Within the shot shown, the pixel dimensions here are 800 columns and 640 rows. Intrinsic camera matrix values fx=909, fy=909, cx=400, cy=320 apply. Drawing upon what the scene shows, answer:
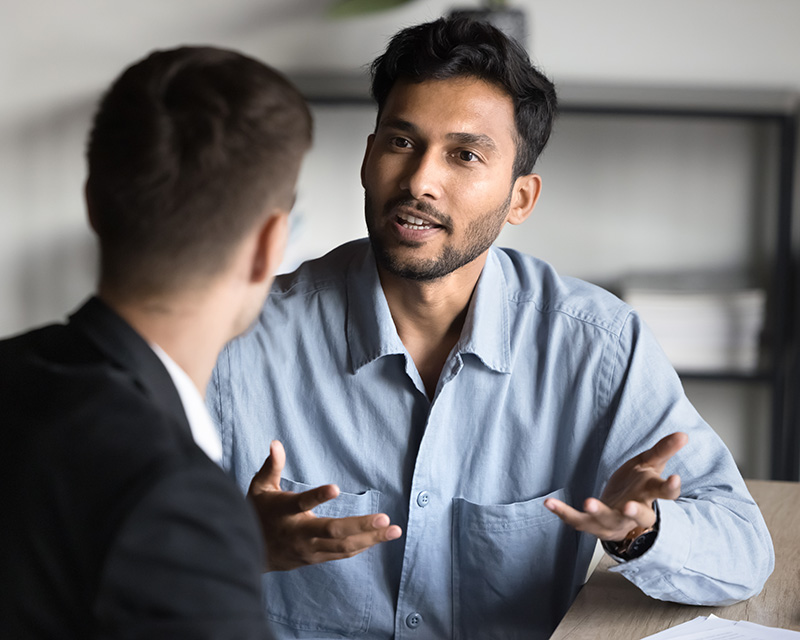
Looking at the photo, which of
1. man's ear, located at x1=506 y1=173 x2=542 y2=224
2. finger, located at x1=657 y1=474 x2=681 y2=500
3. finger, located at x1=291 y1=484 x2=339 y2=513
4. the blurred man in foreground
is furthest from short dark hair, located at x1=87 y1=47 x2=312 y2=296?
man's ear, located at x1=506 y1=173 x2=542 y2=224

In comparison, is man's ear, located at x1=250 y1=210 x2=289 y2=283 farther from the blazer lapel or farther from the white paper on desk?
the white paper on desk

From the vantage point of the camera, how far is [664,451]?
112cm

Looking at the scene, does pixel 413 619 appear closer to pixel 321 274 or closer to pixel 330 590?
pixel 330 590

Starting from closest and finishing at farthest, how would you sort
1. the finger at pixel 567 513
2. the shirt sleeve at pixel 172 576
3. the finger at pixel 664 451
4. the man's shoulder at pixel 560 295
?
the shirt sleeve at pixel 172 576 < the finger at pixel 567 513 < the finger at pixel 664 451 < the man's shoulder at pixel 560 295

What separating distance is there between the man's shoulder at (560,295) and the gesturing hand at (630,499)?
0.31 meters

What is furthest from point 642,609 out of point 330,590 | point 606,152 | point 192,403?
point 606,152

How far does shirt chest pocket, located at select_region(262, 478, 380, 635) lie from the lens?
4.28ft

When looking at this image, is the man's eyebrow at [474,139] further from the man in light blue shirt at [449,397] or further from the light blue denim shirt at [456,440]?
the light blue denim shirt at [456,440]

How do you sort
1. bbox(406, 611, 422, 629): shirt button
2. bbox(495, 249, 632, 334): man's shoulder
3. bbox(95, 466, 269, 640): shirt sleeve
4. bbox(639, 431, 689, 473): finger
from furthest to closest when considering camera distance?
bbox(495, 249, 632, 334): man's shoulder, bbox(406, 611, 422, 629): shirt button, bbox(639, 431, 689, 473): finger, bbox(95, 466, 269, 640): shirt sleeve

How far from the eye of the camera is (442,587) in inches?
51.6

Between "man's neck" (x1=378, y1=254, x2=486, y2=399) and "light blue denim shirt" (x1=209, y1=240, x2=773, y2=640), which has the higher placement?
"man's neck" (x1=378, y1=254, x2=486, y2=399)

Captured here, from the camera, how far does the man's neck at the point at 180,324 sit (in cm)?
76

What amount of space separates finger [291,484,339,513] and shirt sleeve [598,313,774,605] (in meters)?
0.37

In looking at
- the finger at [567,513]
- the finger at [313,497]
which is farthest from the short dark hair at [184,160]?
the finger at [567,513]
